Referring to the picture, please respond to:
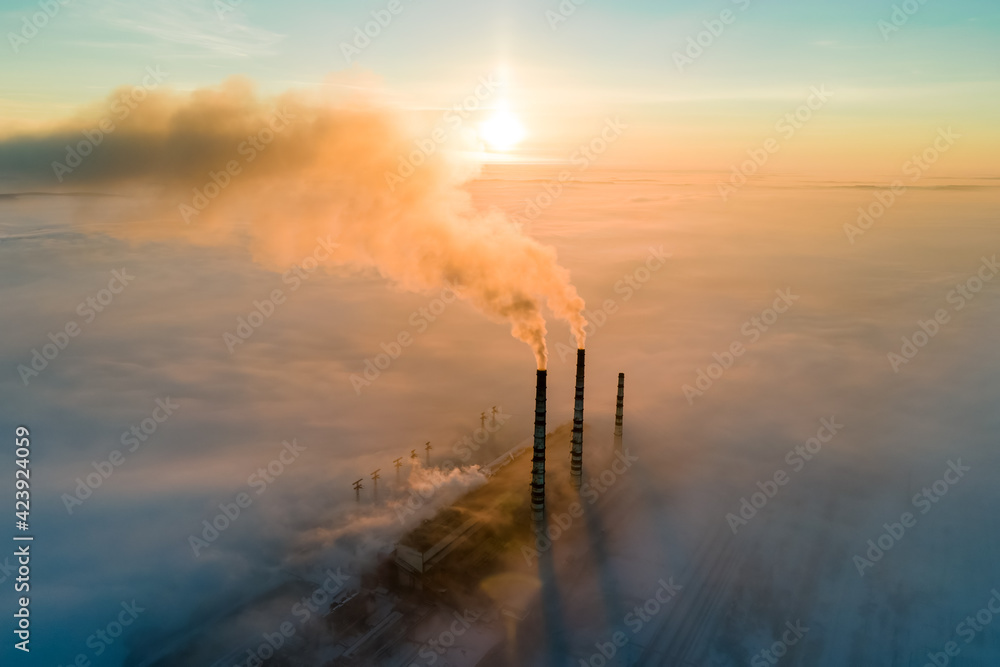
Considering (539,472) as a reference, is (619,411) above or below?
above

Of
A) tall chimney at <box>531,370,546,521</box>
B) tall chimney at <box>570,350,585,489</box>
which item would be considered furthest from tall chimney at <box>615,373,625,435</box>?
tall chimney at <box>531,370,546,521</box>

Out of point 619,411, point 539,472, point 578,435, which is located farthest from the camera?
point 619,411

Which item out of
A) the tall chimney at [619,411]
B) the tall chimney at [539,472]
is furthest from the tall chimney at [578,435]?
the tall chimney at [619,411]

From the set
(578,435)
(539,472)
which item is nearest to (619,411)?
(578,435)

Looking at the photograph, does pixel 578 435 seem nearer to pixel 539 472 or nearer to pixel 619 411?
pixel 539 472

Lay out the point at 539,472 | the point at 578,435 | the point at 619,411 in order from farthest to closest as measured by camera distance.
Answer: the point at 619,411 → the point at 578,435 → the point at 539,472

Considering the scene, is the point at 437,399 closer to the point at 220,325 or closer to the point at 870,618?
the point at 870,618

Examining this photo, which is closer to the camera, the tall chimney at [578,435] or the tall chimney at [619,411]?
the tall chimney at [578,435]

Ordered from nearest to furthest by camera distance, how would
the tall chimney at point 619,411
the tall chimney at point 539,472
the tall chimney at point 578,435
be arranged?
1. the tall chimney at point 539,472
2. the tall chimney at point 578,435
3. the tall chimney at point 619,411

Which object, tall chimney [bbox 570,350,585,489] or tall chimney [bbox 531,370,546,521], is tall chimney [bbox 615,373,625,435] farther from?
tall chimney [bbox 531,370,546,521]

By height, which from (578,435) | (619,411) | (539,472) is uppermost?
(619,411)

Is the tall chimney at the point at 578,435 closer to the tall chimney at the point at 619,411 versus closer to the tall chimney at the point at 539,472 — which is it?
the tall chimney at the point at 539,472

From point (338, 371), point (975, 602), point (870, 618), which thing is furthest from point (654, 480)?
point (338, 371)
